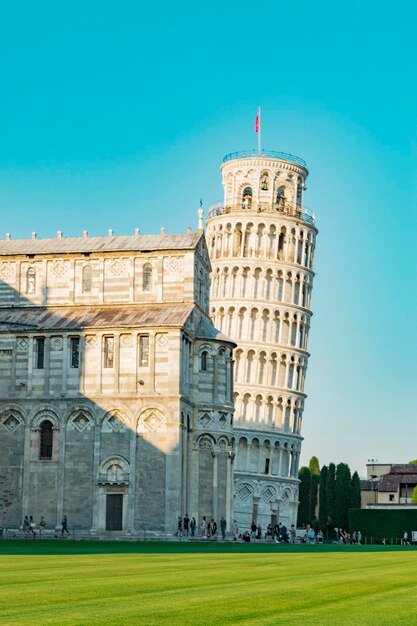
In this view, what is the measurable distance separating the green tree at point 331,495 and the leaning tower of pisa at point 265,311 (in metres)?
3.40

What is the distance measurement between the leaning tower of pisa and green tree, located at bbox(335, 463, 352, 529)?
439 centimetres

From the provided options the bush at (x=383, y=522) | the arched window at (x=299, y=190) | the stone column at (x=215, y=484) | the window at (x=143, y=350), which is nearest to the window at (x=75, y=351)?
the window at (x=143, y=350)

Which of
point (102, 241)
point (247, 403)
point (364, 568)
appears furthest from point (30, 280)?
point (364, 568)

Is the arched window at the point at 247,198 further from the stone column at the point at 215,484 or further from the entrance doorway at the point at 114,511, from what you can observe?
the entrance doorway at the point at 114,511

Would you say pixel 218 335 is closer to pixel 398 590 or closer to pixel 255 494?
pixel 255 494

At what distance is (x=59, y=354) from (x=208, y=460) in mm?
11307

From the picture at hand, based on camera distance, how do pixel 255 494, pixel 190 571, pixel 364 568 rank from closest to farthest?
pixel 190 571
pixel 364 568
pixel 255 494

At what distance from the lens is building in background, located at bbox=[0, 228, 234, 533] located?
68.1 m

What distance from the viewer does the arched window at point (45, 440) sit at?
7000 centimetres

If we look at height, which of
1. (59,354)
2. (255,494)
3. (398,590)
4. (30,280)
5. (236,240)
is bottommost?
(255,494)

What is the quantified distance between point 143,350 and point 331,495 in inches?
1968

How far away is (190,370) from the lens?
238ft

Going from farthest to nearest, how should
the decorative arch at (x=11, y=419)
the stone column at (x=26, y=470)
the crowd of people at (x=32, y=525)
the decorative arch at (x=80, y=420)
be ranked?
the decorative arch at (x=11, y=419), the decorative arch at (x=80, y=420), the stone column at (x=26, y=470), the crowd of people at (x=32, y=525)

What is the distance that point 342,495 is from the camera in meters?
114
